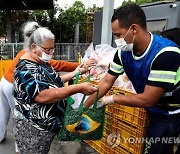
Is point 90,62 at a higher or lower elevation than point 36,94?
higher

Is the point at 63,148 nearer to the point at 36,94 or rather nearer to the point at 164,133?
the point at 36,94

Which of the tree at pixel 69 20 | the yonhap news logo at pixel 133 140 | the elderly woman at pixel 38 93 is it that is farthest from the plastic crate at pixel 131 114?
the tree at pixel 69 20

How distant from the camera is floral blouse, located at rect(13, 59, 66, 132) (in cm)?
191

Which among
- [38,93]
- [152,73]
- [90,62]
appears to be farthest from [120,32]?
[90,62]

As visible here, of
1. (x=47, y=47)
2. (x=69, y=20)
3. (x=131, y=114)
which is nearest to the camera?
(x=47, y=47)

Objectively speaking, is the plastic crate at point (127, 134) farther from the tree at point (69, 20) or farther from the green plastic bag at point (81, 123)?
the tree at point (69, 20)

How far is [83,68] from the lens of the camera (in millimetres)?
2893

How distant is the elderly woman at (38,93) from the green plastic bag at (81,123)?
77 mm

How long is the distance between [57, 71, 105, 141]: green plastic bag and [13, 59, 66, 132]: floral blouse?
0.07 metres

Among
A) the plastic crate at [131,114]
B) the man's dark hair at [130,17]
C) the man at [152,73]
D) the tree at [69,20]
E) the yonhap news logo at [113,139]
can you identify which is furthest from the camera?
the tree at [69,20]

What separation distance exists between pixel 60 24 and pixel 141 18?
2005 centimetres

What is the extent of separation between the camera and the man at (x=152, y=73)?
1.70 m

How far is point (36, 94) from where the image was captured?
190cm

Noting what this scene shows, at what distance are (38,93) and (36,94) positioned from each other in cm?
2
